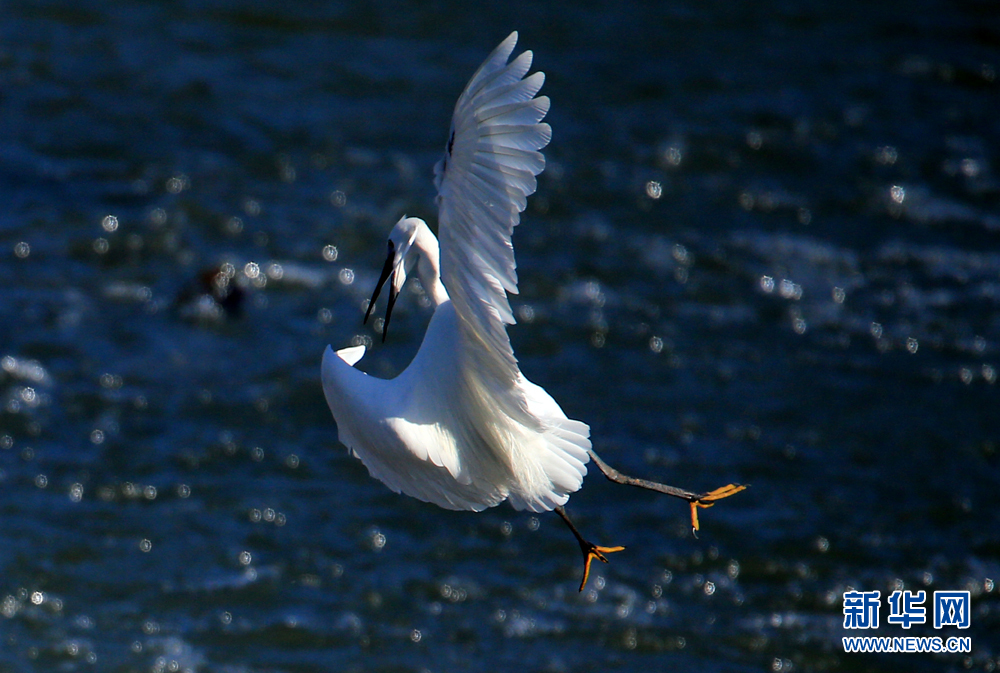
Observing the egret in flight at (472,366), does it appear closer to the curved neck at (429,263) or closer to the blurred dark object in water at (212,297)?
the curved neck at (429,263)

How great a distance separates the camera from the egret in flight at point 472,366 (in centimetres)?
292

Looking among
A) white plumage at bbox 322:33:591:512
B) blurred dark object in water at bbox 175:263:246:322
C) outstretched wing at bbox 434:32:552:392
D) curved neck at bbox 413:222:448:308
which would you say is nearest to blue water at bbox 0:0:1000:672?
blurred dark object in water at bbox 175:263:246:322

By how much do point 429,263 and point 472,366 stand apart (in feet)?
1.69

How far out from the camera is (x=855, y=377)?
22.4 feet

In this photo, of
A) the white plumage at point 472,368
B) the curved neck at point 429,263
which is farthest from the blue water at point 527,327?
the curved neck at point 429,263

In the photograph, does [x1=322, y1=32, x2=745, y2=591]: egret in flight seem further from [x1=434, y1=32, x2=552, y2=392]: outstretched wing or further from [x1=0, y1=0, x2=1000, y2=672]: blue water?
[x1=0, y1=0, x2=1000, y2=672]: blue water

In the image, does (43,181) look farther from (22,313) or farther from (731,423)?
(731,423)

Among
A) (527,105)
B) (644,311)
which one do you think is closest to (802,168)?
(644,311)

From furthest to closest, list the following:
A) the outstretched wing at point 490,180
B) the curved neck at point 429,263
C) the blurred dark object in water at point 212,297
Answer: the blurred dark object in water at point 212,297 → the curved neck at point 429,263 → the outstretched wing at point 490,180

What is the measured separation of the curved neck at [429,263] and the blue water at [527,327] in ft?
6.03

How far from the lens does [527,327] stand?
23.2 feet

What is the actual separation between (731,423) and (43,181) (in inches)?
181

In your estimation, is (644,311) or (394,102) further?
(394,102)

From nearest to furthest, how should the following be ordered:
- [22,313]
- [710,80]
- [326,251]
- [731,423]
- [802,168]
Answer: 1. [731,423]
2. [22,313]
3. [326,251]
4. [802,168]
5. [710,80]
